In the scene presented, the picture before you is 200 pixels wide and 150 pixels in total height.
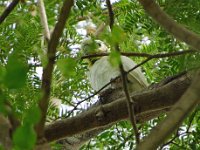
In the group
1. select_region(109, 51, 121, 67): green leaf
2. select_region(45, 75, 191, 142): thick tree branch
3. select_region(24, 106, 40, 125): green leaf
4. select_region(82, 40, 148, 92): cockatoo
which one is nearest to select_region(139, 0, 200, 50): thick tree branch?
select_region(109, 51, 121, 67): green leaf

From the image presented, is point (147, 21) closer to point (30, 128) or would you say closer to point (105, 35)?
point (105, 35)

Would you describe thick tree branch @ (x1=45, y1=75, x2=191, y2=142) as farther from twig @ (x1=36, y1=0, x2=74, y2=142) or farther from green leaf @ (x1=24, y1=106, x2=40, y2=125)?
green leaf @ (x1=24, y1=106, x2=40, y2=125)

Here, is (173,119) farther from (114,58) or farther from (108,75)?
(108,75)

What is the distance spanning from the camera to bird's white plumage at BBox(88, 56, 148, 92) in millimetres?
2033

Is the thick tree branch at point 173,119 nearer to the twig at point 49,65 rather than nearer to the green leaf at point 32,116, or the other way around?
the green leaf at point 32,116

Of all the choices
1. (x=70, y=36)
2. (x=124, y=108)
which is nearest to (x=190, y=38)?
(x=124, y=108)

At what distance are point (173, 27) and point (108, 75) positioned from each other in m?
1.46

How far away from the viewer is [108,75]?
7.00ft

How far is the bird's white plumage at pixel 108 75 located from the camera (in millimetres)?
2033

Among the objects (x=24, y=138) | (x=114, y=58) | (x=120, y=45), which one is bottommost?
(x=24, y=138)

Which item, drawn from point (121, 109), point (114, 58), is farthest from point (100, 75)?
point (114, 58)

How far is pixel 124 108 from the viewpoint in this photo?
1213 mm

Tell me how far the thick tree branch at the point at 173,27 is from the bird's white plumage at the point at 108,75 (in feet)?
4.18

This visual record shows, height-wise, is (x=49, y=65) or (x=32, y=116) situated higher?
(x=49, y=65)
